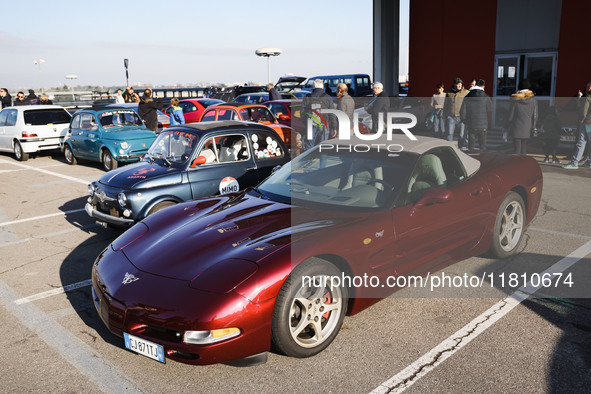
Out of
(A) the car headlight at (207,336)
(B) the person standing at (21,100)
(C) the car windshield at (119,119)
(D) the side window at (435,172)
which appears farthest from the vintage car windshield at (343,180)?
(B) the person standing at (21,100)

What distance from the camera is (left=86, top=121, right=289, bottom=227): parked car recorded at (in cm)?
681

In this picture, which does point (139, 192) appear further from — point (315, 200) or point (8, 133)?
point (8, 133)

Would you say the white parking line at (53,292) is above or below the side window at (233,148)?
below

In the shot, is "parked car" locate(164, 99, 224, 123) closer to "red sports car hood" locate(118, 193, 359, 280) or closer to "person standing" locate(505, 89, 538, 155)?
"person standing" locate(505, 89, 538, 155)

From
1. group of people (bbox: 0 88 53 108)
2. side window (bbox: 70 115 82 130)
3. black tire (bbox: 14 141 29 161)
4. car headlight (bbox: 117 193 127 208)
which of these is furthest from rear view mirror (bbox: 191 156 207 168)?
group of people (bbox: 0 88 53 108)

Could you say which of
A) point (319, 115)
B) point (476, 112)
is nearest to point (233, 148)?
point (319, 115)

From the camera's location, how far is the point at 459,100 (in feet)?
42.3

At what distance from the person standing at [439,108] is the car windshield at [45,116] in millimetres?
10735

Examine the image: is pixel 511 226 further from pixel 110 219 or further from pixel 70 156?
pixel 70 156

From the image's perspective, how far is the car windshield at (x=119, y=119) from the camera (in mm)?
12680

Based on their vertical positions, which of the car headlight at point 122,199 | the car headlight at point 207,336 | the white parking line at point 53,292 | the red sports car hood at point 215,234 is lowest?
the white parking line at point 53,292

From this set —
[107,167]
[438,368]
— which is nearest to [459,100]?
[107,167]

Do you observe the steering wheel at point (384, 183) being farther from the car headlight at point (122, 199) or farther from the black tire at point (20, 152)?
the black tire at point (20, 152)

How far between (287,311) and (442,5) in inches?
704
